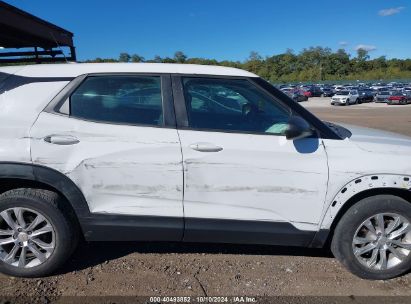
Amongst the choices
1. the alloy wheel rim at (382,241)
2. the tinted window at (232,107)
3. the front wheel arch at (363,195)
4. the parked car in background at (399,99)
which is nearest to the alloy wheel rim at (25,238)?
the tinted window at (232,107)

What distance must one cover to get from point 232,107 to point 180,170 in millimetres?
714

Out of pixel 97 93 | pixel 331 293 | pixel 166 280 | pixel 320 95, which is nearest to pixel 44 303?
pixel 166 280

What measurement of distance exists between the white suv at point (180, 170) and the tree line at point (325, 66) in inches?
5297

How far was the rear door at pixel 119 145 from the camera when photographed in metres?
2.84

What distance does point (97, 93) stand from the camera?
117 inches

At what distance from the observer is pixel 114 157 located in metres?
2.84

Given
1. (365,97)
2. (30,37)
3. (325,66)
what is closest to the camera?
(30,37)

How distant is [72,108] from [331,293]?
2.53 metres

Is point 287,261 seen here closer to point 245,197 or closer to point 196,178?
→ point 245,197

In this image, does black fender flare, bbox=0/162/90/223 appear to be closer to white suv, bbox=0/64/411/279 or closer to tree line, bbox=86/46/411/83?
white suv, bbox=0/64/411/279

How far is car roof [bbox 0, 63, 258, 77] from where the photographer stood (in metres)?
3.00

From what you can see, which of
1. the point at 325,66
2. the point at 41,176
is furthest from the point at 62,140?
the point at 325,66

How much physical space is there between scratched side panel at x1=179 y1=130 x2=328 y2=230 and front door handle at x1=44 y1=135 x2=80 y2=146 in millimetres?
826

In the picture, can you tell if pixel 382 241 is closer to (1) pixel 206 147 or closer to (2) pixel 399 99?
(1) pixel 206 147
